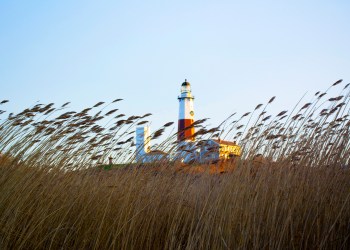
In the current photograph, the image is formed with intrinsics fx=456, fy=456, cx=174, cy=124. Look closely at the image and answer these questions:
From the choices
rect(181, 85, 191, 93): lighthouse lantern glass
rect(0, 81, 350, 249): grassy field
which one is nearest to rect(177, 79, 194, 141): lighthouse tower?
rect(181, 85, 191, 93): lighthouse lantern glass

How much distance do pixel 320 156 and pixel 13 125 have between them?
253 cm

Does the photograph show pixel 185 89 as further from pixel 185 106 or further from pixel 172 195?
pixel 172 195

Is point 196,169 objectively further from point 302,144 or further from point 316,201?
point 316,201

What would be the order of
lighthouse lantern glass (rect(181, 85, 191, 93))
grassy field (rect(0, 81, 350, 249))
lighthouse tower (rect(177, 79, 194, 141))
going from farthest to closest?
lighthouse lantern glass (rect(181, 85, 191, 93)) < lighthouse tower (rect(177, 79, 194, 141)) < grassy field (rect(0, 81, 350, 249))

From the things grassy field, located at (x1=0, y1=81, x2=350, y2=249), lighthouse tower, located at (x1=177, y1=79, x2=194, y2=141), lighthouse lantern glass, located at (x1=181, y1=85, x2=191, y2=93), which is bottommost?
grassy field, located at (x1=0, y1=81, x2=350, y2=249)

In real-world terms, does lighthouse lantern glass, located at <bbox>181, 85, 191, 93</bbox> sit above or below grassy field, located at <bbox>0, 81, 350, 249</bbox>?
above

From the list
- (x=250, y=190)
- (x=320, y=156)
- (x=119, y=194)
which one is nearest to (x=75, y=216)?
(x=119, y=194)

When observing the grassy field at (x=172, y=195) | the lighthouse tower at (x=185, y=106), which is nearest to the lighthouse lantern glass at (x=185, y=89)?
the lighthouse tower at (x=185, y=106)

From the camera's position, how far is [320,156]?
3.29 meters

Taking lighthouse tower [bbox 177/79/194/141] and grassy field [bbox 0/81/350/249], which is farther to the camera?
lighthouse tower [bbox 177/79/194/141]

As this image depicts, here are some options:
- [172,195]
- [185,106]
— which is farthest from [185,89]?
[172,195]

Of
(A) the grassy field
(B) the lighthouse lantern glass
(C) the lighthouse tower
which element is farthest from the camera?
(B) the lighthouse lantern glass

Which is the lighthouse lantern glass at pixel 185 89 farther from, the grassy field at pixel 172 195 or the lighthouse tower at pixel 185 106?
the grassy field at pixel 172 195

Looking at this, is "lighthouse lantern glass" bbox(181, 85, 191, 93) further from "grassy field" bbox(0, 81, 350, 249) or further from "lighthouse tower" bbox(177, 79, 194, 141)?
"grassy field" bbox(0, 81, 350, 249)
